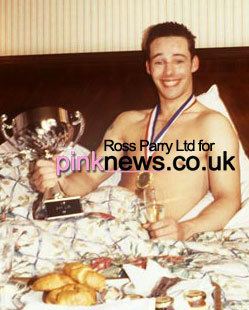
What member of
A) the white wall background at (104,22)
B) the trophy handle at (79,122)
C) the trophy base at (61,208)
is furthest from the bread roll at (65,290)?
the white wall background at (104,22)

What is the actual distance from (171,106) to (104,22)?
0.61 m

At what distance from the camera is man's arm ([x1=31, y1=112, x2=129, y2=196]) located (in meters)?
2.58

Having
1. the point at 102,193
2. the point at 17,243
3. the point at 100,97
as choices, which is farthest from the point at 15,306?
the point at 100,97

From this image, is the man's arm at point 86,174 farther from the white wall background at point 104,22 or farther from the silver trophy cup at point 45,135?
the white wall background at point 104,22

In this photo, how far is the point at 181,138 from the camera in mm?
2582

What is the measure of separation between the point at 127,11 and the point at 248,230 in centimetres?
130

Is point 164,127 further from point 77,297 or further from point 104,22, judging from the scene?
point 77,297

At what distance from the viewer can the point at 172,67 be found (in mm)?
2650

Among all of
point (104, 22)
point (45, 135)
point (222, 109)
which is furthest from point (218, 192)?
point (104, 22)

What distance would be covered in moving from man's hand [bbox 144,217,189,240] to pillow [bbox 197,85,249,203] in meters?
0.34

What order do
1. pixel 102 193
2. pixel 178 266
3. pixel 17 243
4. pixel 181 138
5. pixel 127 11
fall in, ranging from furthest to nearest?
pixel 127 11
pixel 181 138
pixel 102 193
pixel 17 243
pixel 178 266

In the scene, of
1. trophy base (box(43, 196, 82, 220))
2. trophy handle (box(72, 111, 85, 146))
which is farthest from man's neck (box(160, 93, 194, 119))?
trophy base (box(43, 196, 82, 220))

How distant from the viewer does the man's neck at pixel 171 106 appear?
2631 millimetres

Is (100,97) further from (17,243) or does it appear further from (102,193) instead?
(17,243)
